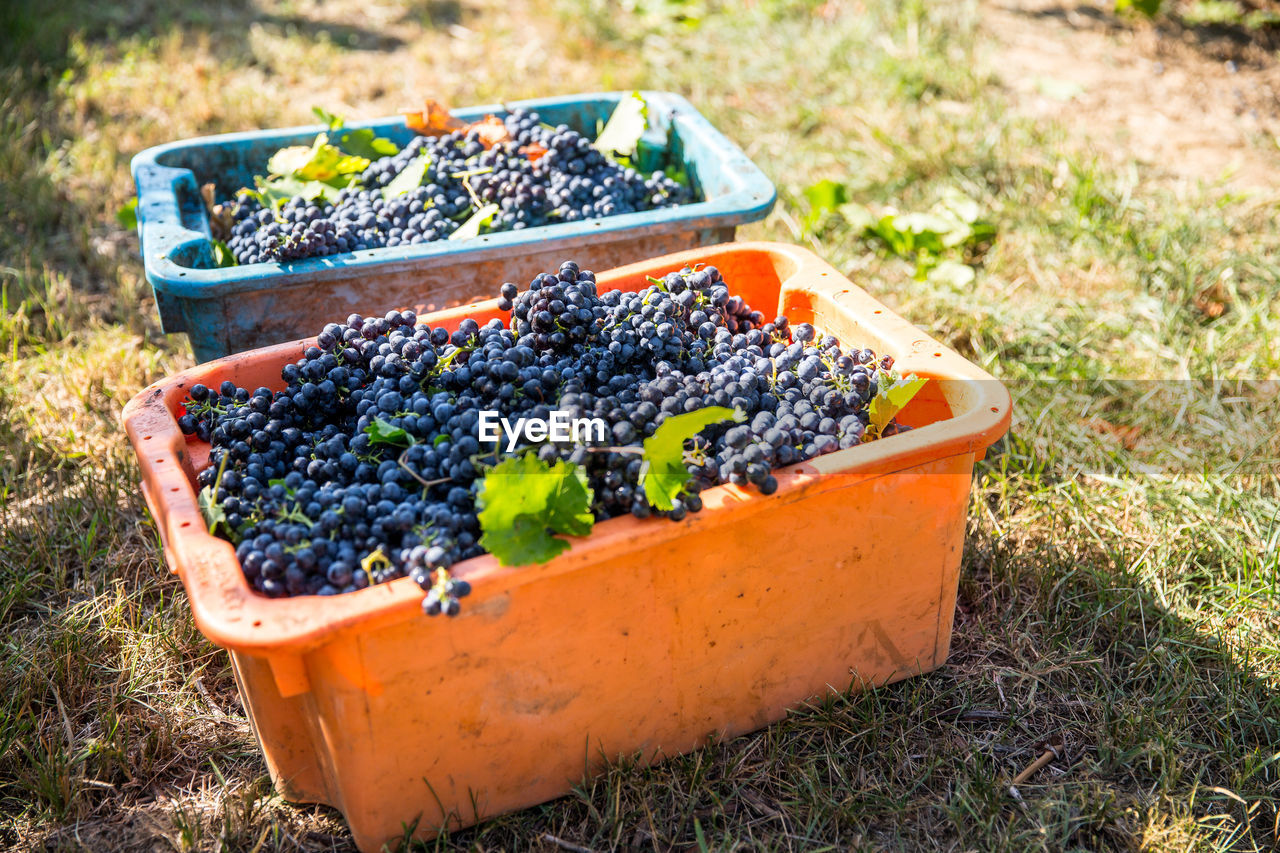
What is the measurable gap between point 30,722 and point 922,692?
63.7 inches

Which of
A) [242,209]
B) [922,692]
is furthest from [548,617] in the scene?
[242,209]

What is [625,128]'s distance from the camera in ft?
8.97

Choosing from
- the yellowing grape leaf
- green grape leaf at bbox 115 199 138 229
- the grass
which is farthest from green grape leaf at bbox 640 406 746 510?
green grape leaf at bbox 115 199 138 229

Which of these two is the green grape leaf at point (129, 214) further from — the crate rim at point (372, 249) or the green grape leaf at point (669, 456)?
the green grape leaf at point (669, 456)

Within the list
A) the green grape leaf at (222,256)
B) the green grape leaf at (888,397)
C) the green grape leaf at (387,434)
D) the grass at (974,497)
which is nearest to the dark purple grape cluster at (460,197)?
the green grape leaf at (222,256)

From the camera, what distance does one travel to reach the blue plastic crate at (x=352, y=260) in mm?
2125

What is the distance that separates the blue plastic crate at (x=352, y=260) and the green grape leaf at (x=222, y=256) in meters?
0.05

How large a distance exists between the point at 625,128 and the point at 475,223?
2.01ft

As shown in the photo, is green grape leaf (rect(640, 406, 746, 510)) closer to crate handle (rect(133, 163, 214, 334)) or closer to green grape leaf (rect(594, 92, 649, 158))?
crate handle (rect(133, 163, 214, 334))

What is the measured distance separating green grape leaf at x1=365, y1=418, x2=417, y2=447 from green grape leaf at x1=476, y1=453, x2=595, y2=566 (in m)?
0.24

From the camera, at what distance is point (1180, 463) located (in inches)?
95.2

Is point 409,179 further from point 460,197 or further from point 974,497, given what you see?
point 974,497

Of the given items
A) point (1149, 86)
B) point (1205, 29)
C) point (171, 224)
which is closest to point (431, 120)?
point (171, 224)

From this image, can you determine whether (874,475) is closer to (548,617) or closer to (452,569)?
(548,617)
